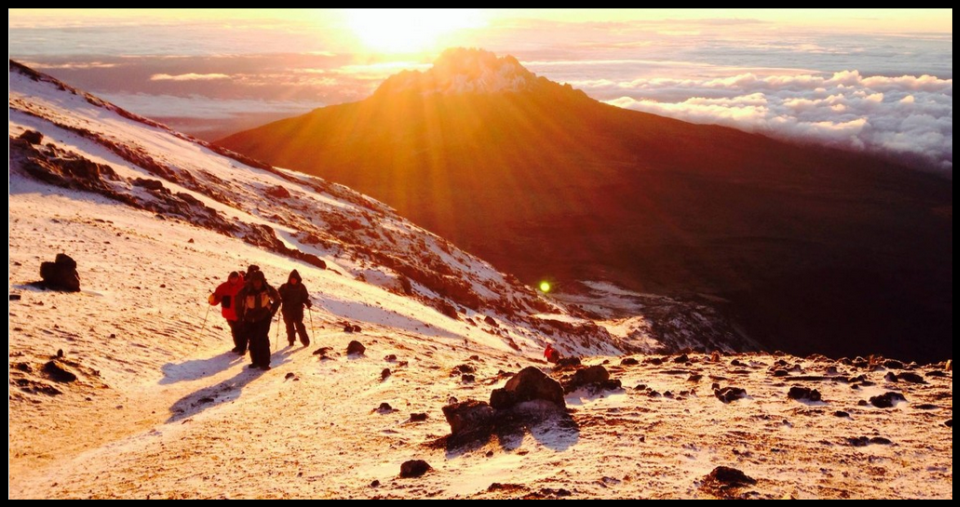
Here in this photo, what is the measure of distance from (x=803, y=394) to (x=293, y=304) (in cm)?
818

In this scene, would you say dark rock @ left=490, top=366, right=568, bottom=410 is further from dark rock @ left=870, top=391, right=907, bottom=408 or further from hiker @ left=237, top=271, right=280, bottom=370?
hiker @ left=237, top=271, right=280, bottom=370

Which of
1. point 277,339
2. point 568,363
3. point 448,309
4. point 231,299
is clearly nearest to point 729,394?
point 568,363

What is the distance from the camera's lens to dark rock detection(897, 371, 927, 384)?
32.0 feet

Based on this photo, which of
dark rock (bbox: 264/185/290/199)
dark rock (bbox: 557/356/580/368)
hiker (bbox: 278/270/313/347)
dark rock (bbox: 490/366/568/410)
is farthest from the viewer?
dark rock (bbox: 264/185/290/199)

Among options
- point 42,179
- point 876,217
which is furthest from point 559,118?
point 42,179

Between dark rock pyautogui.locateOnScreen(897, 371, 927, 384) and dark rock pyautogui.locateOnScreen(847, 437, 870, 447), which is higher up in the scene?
dark rock pyautogui.locateOnScreen(847, 437, 870, 447)

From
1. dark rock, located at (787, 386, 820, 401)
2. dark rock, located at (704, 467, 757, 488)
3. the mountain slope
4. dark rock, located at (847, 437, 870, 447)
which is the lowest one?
the mountain slope

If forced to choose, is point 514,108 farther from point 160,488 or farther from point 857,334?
point 160,488

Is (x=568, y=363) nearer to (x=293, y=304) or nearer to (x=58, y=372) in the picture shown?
(x=293, y=304)

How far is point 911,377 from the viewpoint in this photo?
32.5ft

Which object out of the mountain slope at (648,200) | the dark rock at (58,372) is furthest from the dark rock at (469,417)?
the mountain slope at (648,200)

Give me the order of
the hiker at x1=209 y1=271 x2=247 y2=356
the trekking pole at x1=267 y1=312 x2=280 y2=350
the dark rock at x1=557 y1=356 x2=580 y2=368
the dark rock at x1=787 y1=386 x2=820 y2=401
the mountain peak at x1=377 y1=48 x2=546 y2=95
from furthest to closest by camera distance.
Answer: the mountain peak at x1=377 y1=48 x2=546 y2=95 → the trekking pole at x1=267 y1=312 x2=280 y2=350 → the hiker at x1=209 y1=271 x2=247 y2=356 → the dark rock at x1=557 y1=356 x2=580 y2=368 → the dark rock at x1=787 y1=386 x2=820 y2=401

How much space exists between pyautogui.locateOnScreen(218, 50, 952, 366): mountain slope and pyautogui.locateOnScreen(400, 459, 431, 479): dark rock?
47292mm

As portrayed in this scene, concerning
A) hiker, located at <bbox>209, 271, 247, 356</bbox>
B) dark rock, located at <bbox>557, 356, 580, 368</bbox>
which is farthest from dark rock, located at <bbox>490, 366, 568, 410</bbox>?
hiker, located at <bbox>209, 271, 247, 356</bbox>
